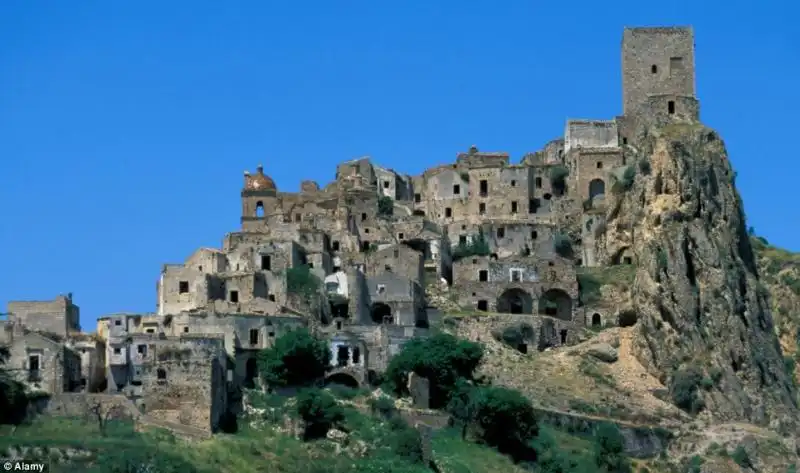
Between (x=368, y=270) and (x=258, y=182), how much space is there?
45.6 ft

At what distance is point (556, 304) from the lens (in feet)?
333

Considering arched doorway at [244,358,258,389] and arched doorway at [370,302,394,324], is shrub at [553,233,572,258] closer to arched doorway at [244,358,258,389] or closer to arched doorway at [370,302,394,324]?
arched doorway at [370,302,394,324]

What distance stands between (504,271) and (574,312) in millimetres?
4235

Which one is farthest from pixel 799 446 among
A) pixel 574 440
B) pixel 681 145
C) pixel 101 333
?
pixel 101 333

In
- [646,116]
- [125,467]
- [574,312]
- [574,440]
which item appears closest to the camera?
[125,467]

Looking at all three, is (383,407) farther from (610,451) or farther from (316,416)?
(610,451)

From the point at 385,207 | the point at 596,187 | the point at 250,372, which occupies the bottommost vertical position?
the point at 250,372

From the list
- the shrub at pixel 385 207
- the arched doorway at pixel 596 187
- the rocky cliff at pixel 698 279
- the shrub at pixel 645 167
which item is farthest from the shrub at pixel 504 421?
the arched doorway at pixel 596 187

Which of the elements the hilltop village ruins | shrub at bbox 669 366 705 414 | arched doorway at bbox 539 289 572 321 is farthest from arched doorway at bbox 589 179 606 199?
shrub at bbox 669 366 705 414

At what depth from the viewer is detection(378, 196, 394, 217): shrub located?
109 m

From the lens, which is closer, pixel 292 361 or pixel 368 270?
pixel 292 361

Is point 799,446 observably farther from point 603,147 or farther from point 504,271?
point 603,147

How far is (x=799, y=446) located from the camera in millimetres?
94375

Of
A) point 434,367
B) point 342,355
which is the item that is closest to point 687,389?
point 434,367
